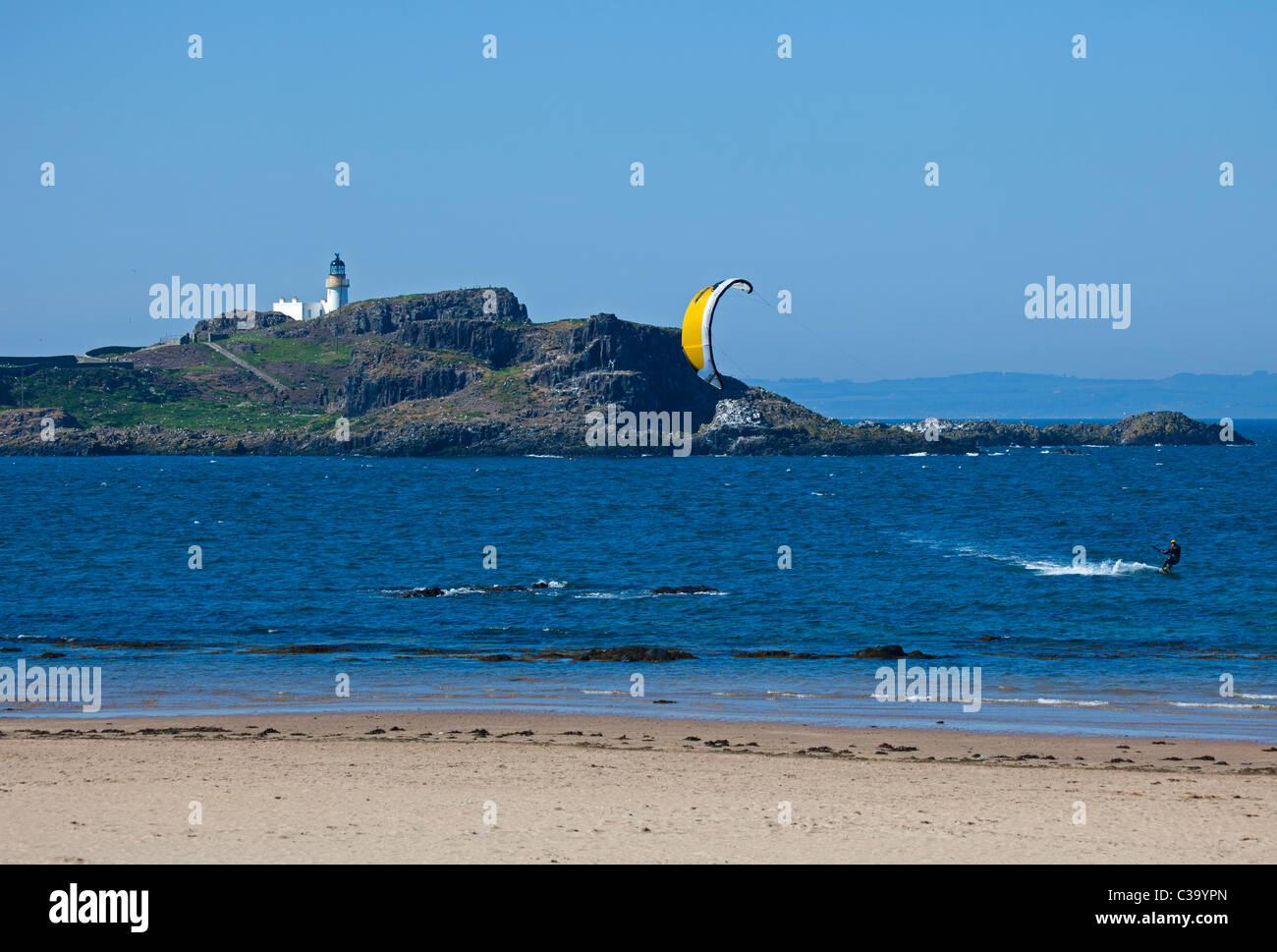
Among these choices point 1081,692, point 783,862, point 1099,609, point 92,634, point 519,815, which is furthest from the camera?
point 1099,609

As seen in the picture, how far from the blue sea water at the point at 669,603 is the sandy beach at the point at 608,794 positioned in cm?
264

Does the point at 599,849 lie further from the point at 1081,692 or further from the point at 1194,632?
the point at 1194,632

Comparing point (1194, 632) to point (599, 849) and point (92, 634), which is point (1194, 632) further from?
point (92, 634)

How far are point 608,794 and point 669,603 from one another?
2552cm

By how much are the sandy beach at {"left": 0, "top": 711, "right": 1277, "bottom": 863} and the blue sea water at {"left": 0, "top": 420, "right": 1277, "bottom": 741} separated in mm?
Answer: 2641

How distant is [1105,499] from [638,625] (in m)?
68.9

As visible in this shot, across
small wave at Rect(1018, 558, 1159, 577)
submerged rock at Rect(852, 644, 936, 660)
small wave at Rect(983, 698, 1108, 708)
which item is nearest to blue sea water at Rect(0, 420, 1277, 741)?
small wave at Rect(983, 698, 1108, 708)

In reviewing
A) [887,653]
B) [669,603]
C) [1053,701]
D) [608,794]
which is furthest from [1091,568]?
[608,794]

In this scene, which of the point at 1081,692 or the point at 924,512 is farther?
the point at 924,512

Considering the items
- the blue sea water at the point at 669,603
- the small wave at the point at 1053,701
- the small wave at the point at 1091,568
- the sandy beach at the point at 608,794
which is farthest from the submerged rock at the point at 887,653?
the small wave at the point at 1091,568

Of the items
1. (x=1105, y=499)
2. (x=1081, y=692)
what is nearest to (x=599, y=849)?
(x=1081, y=692)

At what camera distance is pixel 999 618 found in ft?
125

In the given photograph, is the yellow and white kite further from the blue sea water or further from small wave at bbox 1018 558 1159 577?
small wave at bbox 1018 558 1159 577

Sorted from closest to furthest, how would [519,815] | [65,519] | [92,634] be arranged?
1. [519,815]
2. [92,634]
3. [65,519]
